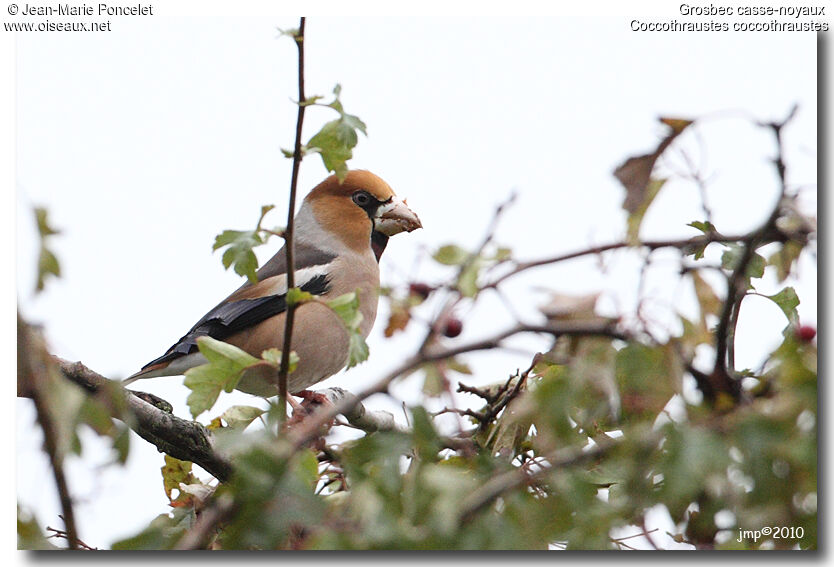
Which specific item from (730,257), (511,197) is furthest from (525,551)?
(730,257)

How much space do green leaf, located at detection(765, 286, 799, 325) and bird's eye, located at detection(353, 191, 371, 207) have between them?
2310 millimetres

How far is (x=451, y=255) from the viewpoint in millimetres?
1303

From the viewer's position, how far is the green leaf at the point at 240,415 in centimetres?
234

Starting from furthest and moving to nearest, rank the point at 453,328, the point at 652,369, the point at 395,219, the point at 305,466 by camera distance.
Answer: the point at 395,219, the point at 453,328, the point at 305,466, the point at 652,369

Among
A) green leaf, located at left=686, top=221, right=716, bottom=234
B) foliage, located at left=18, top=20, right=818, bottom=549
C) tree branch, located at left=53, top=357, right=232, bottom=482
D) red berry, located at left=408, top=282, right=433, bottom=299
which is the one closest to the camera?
foliage, located at left=18, top=20, right=818, bottom=549

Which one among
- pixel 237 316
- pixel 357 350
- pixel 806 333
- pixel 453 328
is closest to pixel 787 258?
pixel 806 333

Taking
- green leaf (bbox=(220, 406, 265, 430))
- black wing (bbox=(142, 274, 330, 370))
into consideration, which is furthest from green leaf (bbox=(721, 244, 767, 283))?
black wing (bbox=(142, 274, 330, 370))

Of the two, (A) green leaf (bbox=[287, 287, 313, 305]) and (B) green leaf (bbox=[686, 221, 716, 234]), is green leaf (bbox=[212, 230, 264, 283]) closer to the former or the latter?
(A) green leaf (bbox=[287, 287, 313, 305])

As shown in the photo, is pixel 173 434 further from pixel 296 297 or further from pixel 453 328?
pixel 296 297

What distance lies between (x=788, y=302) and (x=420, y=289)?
31.0 inches

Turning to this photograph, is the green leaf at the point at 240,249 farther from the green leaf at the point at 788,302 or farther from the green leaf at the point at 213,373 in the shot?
the green leaf at the point at 788,302

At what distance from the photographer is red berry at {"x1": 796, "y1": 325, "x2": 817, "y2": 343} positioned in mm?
1650

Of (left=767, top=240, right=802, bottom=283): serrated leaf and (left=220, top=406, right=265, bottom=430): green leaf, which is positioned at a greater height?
(left=767, top=240, right=802, bottom=283): serrated leaf

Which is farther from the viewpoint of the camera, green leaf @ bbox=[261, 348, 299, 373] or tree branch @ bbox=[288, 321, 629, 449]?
green leaf @ bbox=[261, 348, 299, 373]
